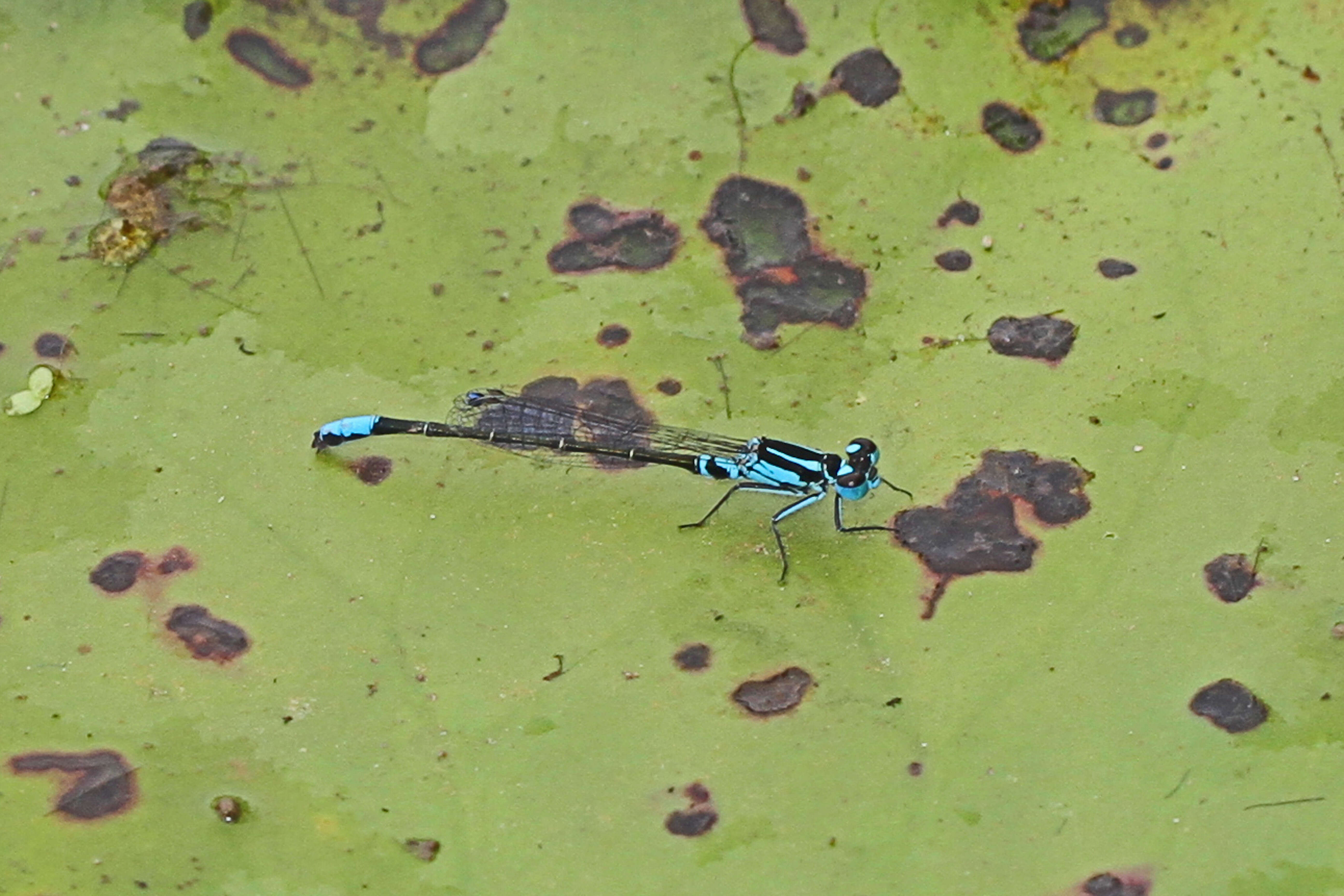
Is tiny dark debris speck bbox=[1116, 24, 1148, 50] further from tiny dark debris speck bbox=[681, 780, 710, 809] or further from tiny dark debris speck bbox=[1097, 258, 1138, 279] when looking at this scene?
tiny dark debris speck bbox=[681, 780, 710, 809]

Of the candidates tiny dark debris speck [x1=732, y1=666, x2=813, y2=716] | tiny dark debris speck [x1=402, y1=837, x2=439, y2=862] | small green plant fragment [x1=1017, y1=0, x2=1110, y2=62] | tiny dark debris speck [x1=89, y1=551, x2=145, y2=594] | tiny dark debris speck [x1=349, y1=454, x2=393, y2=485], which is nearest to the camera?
tiny dark debris speck [x1=402, y1=837, x2=439, y2=862]

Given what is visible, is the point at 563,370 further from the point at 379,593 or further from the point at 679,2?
the point at 679,2

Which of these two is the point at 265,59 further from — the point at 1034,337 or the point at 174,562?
the point at 1034,337

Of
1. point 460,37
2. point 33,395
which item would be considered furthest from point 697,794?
point 460,37

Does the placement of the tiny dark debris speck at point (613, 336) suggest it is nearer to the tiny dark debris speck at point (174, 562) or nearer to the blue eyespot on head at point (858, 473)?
the blue eyespot on head at point (858, 473)

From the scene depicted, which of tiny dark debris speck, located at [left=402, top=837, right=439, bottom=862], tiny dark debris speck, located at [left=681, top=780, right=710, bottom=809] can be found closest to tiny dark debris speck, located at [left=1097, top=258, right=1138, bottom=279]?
tiny dark debris speck, located at [left=681, top=780, right=710, bottom=809]

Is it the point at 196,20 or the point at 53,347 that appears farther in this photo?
the point at 196,20
